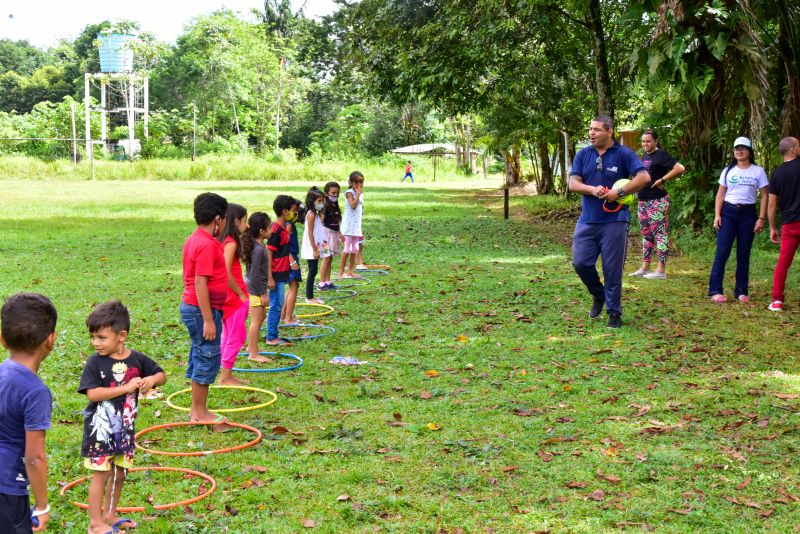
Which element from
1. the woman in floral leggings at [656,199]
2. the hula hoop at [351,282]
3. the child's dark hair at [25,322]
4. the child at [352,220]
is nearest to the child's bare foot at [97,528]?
the child's dark hair at [25,322]

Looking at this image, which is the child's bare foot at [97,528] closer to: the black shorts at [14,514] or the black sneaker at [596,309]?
the black shorts at [14,514]

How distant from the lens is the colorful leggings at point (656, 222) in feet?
41.1

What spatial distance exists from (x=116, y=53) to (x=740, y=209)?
70231 millimetres

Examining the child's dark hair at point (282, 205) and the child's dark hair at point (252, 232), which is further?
the child's dark hair at point (282, 205)

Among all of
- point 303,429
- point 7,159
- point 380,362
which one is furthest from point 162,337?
point 7,159

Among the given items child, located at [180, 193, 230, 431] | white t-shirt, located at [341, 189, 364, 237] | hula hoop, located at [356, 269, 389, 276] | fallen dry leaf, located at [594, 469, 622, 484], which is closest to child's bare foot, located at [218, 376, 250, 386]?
child, located at [180, 193, 230, 431]

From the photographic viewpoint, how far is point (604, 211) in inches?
372

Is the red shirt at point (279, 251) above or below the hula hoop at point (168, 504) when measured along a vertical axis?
above

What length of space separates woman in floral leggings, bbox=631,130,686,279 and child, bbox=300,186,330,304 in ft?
15.1

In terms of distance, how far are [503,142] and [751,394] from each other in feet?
79.7

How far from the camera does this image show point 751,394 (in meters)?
6.80

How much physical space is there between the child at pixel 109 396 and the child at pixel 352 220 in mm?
8132

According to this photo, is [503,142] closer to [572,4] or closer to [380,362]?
[572,4]

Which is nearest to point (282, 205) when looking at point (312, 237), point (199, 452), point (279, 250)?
point (279, 250)
